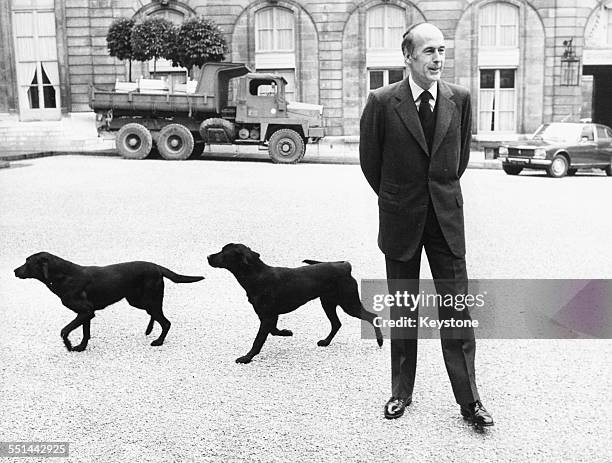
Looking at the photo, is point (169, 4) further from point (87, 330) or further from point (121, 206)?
point (87, 330)

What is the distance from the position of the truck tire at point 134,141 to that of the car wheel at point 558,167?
10971mm

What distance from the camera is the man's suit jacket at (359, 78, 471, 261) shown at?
402 cm

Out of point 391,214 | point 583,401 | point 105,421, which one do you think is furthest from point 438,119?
point 105,421

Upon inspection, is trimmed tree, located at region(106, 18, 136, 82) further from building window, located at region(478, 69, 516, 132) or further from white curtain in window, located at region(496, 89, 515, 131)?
white curtain in window, located at region(496, 89, 515, 131)

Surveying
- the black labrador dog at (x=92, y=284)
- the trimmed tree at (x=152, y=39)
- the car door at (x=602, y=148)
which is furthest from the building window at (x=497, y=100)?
the black labrador dog at (x=92, y=284)

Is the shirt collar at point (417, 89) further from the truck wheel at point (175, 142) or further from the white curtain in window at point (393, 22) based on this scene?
the white curtain in window at point (393, 22)

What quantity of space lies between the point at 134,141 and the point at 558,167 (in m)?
11.7

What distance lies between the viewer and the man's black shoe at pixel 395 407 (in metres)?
4.19

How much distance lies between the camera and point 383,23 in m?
31.0

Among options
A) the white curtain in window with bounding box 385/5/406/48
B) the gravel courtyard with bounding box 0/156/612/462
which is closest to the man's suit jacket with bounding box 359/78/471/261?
the gravel courtyard with bounding box 0/156/612/462

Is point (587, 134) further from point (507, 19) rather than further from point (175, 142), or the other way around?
point (175, 142)


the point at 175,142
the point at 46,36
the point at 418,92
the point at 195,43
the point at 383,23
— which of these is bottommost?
the point at 175,142

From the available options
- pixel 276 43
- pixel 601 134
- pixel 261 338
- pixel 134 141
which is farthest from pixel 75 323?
pixel 276 43

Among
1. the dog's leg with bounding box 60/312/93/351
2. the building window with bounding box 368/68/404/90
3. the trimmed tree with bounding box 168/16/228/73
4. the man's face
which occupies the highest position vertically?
the trimmed tree with bounding box 168/16/228/73
